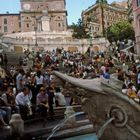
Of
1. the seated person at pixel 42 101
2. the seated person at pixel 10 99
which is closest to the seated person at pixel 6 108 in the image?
the seated person at pixel 10 99

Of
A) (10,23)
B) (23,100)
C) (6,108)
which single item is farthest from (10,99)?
(10,23)

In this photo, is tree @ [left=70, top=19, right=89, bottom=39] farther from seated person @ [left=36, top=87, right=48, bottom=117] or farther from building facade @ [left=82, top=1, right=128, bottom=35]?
seated person @ [left=36, top=87, right=48, bottom=117]

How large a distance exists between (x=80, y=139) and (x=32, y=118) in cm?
353

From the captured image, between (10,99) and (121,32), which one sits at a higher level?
(121,32)

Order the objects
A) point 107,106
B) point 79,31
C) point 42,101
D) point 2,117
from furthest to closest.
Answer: point 79,31
point 42,101
point 2,117
point 107,106

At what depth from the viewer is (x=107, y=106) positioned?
9.35m

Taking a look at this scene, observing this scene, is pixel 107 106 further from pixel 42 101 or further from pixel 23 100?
pixel 42 101

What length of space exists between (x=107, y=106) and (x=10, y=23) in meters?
120

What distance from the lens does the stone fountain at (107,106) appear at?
29.5 ft

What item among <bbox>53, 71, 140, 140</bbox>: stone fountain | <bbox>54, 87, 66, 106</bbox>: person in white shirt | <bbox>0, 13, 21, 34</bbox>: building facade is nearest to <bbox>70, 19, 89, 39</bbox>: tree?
<bbox>0, 13, 21, 34</bbox>: building facade

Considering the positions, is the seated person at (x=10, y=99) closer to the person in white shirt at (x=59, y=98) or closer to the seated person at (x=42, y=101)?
the seated person at (x=42, y=101)

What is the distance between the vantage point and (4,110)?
1470 centimetres

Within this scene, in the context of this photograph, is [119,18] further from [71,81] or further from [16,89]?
[71,81]

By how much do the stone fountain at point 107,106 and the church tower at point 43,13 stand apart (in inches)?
4197
